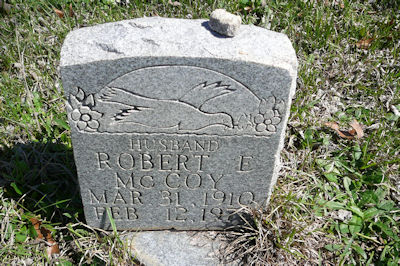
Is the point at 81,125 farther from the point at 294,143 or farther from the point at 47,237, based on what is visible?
the point at 294,143

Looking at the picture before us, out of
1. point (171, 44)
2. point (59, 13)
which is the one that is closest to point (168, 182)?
point (171, 44)

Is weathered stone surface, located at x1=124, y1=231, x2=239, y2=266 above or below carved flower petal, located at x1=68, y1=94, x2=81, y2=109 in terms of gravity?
below

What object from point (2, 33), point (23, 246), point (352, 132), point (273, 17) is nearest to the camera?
point (23, 246)

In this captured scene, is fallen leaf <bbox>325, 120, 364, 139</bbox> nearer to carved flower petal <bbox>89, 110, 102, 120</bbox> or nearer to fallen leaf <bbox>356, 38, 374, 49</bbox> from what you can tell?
fallen leaf <bbox>356, 38, 374, 49</bbox>

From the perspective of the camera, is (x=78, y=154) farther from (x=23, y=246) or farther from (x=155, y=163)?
(x=23, y=246)

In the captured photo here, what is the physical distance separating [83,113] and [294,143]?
6.30 feet

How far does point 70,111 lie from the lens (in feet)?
6.60

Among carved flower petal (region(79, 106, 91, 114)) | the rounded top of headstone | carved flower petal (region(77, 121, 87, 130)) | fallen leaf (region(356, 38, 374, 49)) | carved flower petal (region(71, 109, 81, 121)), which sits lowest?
fallen leaf (region(356, 38, 374, 49))

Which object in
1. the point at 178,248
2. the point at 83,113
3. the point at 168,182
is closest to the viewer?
the point at 83,113

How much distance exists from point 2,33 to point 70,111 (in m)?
2.37

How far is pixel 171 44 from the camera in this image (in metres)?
1.92

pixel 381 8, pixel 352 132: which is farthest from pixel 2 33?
pixel 381 8

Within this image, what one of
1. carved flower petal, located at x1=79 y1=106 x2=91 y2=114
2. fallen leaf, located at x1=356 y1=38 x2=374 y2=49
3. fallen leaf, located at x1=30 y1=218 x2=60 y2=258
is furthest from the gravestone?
fallen leaf, located at x1=356 y1=38 x2=374 y2=49

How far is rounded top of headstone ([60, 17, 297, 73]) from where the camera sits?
6.15 ft
